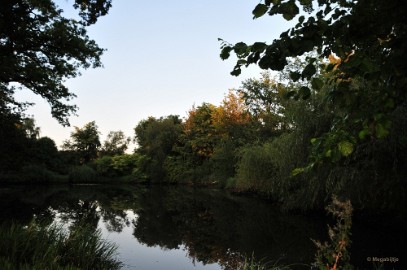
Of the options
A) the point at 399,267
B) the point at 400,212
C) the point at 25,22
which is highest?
the point at 25,22

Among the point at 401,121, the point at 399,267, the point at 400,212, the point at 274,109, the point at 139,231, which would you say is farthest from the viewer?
the point at 274,109

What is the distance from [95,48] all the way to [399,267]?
45.9 ft

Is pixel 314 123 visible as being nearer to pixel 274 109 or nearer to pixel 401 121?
pixel 401 121

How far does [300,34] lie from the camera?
2363 millimetres

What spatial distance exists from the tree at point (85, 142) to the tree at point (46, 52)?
39173 mm

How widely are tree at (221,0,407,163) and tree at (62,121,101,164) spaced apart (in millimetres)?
54756

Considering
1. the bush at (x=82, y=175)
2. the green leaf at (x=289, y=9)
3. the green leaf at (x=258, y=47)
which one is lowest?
the bush at (x=82, y=175)

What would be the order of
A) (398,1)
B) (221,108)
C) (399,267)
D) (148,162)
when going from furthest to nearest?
(148,162)
(221,108)
(399,267)
(398,1)

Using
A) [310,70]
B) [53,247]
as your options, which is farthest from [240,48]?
[53,247]

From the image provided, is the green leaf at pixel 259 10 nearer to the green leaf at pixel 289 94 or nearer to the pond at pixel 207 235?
the green leaf at pixel 289 94

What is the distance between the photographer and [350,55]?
242cm

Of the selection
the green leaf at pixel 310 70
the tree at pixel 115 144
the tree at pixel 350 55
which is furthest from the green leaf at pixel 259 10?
the tree at pixel 115 144

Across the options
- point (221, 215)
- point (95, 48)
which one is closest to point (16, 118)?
point (95, 48)

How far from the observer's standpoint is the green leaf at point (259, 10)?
2.21 meters
